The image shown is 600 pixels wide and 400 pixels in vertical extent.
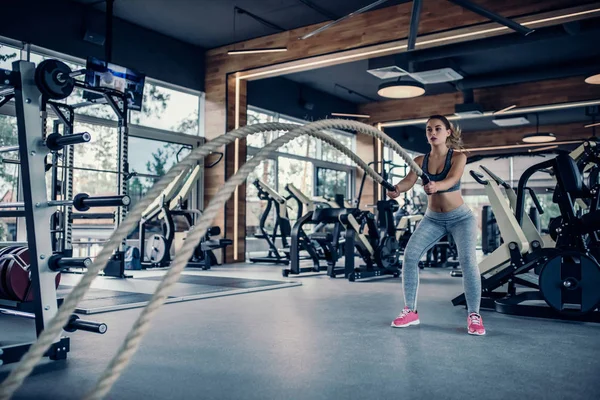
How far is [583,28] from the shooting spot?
742cm

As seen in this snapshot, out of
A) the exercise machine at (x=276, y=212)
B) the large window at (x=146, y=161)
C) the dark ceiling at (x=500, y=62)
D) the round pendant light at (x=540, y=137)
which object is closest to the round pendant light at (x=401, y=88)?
the dark ceiling at (x=500, y=62)

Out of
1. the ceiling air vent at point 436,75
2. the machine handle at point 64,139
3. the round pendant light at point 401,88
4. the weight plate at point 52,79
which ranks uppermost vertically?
the ceiling air vent at point 436,75

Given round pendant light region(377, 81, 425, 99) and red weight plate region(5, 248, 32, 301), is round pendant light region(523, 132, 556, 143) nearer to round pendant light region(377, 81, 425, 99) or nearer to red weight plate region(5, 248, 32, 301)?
round pendant light region(377, 81, 425, 99)

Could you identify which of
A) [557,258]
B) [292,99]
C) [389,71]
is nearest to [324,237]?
[389,71]

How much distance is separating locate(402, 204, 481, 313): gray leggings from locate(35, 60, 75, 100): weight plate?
6.75 feet

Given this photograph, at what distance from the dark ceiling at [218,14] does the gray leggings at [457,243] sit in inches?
196

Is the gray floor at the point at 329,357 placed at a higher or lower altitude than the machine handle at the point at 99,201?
lower

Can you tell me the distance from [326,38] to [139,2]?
270 centimetres

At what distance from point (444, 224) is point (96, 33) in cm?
615

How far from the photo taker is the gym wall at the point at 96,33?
6.67 meters

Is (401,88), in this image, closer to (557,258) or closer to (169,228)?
(169,228)

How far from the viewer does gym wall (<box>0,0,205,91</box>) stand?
6672 mm

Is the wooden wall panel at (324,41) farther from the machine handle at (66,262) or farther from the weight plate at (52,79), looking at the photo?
the machine handle at (66,262)

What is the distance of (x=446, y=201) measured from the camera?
312cm
